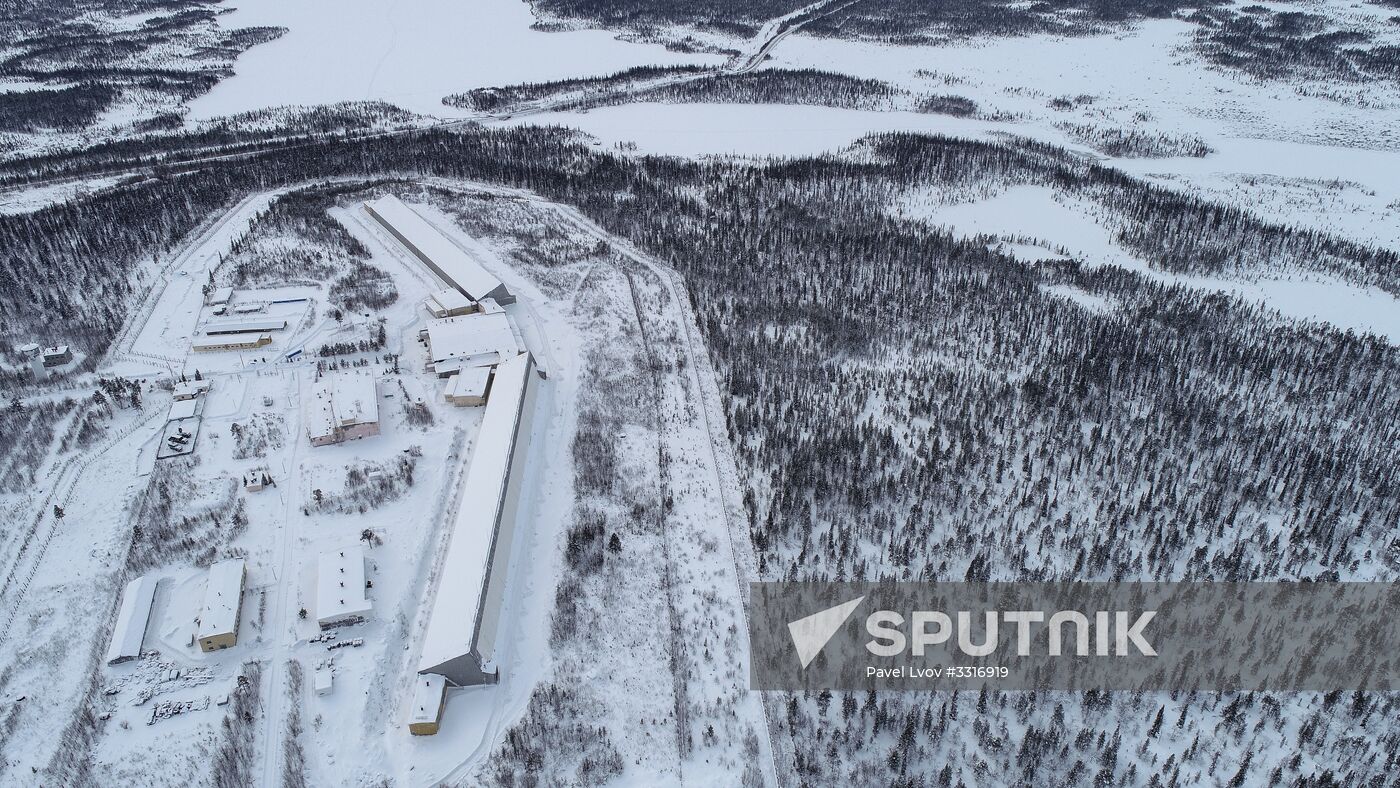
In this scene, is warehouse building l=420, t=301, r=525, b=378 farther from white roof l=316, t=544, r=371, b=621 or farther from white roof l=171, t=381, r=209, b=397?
white roof l=316, t=544, r=371, b=621

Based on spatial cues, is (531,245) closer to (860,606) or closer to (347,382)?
(347,382)

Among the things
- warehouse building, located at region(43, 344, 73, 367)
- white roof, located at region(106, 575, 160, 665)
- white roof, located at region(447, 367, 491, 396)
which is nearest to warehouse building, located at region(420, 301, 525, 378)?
white roof, located at region(447, 367, 491, 396)

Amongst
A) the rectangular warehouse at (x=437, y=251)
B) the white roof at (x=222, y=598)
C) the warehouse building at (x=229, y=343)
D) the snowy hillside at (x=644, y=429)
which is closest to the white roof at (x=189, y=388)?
the snowy hillside at (x=644, y=429)

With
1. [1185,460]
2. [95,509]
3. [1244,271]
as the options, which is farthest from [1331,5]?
[95,509]

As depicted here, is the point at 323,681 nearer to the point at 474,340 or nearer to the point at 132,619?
the point at 132,619

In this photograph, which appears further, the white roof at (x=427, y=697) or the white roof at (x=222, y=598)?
the white roof at (x=222, y=598)

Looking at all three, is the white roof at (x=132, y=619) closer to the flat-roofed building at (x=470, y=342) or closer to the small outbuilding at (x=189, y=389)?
the small outbuilding at (x=189, y=389)
